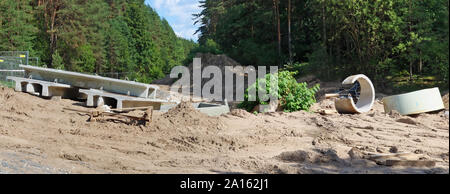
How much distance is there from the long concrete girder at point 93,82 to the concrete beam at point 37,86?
13.8 inches

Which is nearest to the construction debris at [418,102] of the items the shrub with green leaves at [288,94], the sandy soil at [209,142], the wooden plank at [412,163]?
the sandy soil at [209,142]

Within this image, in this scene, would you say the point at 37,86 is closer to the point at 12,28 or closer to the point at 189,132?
the point at 189,132

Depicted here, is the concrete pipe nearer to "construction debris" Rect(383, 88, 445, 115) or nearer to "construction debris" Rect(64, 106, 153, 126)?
"construction debris" Rect(383, 88, 445, 115)

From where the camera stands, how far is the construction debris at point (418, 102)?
12664mm

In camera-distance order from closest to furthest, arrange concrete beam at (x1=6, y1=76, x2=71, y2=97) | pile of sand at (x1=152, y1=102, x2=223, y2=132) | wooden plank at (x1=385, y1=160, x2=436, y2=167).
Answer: wooden plank at (x1=385, y1=160, x2=436, y2=167)
pile of sand at (x1=152, y1=102, x2=223, y2=132)
concrete beam at (x1=6, y1=76, x2=71, y2=97)

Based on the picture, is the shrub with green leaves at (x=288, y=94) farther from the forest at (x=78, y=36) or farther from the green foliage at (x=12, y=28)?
the green foliage at (x=12, y=28)

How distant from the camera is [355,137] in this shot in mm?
9703

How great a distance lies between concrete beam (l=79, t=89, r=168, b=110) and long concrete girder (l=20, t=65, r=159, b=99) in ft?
1.38

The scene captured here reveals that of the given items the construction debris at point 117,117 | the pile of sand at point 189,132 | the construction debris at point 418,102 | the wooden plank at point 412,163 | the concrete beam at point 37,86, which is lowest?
the wooden plank at point 412,163

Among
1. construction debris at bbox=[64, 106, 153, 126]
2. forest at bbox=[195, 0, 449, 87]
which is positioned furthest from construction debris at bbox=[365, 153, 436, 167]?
forest at bbox=[195, 0, 449, 87]

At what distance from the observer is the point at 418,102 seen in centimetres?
1273

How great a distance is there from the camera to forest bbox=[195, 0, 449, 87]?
72.1 ft

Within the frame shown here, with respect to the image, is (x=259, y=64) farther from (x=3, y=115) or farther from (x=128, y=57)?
(x=3, y=115)

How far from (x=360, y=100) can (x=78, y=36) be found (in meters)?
28.1
